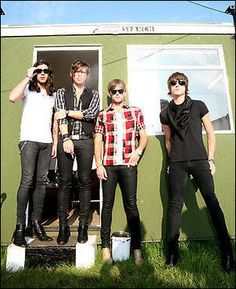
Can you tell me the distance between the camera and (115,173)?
9.91 feet

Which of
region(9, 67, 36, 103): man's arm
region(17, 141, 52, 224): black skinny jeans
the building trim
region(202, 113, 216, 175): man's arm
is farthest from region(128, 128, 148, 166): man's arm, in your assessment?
the building trim

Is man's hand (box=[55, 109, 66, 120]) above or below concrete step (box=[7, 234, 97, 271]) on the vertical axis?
above

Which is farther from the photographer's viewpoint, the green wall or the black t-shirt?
the green wall

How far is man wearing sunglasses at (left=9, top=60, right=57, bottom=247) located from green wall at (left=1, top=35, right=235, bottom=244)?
81 cm

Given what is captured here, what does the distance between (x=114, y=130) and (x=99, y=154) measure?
0.34 metres

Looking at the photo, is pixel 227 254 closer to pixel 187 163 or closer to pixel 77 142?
pixel 187 163

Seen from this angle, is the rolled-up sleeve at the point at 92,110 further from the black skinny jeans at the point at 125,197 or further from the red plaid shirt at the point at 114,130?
the black skinny jeans at the point at 125,197

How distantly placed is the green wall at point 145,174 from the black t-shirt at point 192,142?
0.86 meters

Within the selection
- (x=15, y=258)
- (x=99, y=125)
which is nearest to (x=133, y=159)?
(x=99, y=125)

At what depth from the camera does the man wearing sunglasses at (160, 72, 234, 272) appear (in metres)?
2.75

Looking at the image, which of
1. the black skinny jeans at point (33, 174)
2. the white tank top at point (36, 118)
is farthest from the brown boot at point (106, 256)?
the white tank top at point (36, 118)

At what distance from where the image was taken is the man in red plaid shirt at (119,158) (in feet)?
9.82

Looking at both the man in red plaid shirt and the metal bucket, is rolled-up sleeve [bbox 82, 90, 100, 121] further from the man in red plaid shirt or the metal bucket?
the metal bucket

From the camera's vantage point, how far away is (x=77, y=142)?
300cm
